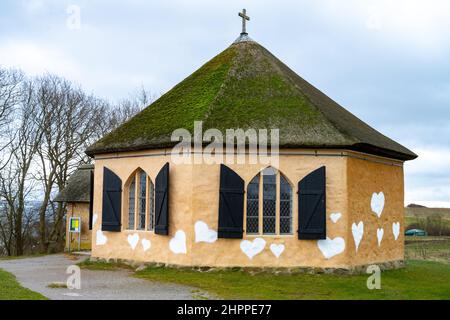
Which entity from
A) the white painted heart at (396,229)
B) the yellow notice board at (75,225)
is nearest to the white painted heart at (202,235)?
the white painted heart at (396,229)

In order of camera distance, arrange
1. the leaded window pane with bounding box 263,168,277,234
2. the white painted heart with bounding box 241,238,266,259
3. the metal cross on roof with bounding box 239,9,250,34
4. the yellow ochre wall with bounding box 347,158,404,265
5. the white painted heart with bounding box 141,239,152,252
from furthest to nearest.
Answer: the metal cross on roof with bounding box 239,9,250,34, the white painted heart with bounding box 141,239,152,252, the yellow ochre wall with bounding box 347,158,404,265, the leaded window pane with bounding box 263,168,277,234, the white painted heart with bounding box 241,238,266,259

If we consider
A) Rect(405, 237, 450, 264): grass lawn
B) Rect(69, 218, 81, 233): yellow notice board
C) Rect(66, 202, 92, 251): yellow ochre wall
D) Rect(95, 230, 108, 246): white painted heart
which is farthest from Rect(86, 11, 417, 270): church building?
Rect(66, 202, 92, 251): yellow ochre wall

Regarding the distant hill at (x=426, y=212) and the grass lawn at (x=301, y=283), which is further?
the distant hill at (x=426, y=212)

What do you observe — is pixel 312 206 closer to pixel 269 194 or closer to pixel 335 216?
pixel 335 216

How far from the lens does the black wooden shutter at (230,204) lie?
16.1 m

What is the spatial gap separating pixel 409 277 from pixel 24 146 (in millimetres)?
25493

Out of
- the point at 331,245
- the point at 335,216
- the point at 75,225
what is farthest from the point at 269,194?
the point at 75,225

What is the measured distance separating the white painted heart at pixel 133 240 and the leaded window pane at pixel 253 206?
366cm

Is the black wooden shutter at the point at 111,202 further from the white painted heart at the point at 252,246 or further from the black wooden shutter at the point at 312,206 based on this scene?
the black wooden shutter at the point at 312,206

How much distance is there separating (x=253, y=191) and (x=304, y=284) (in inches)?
130

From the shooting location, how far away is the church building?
16.2 m

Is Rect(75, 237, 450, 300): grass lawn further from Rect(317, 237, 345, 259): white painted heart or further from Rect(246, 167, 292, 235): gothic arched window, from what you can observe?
Rect(246, 167, 292, 235): gothic arched window

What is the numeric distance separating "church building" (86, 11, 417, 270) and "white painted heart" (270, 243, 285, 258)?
3 cm
